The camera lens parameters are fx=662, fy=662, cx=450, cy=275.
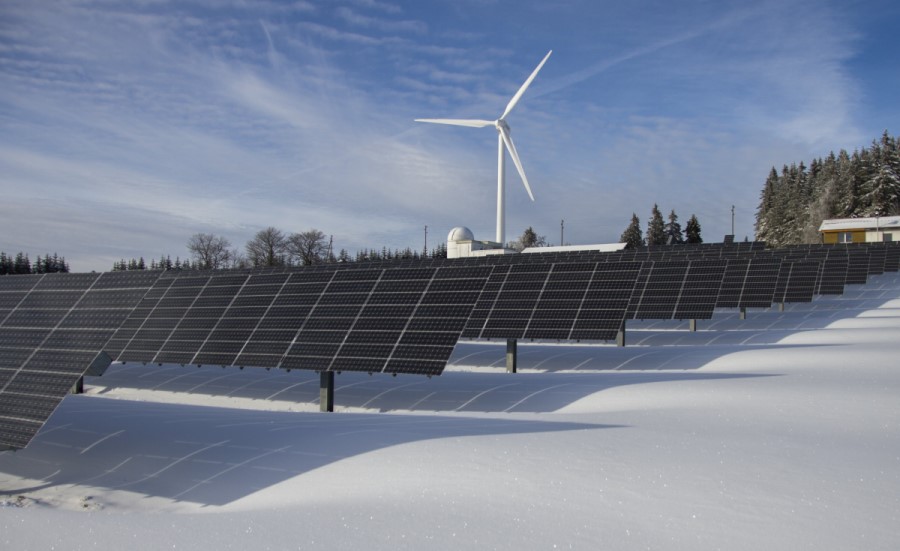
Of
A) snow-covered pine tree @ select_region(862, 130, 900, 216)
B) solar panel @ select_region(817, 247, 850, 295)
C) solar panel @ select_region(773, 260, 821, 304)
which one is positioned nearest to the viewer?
solar panel @ select_region(773, 260, 821, 304)

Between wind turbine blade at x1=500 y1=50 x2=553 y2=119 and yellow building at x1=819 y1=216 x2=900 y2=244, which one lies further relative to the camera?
yellow building at x1=819 y1=216 x2=900 y2=244

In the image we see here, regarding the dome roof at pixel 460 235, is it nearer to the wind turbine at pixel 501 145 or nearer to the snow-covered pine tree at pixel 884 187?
the wind turbine at pixel 501 145

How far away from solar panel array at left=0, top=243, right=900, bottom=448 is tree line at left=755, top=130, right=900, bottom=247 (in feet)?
377

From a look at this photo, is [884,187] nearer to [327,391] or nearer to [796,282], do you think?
[796,282]

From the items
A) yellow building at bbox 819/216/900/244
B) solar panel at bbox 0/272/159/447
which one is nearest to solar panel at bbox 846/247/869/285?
yellow building at bbox 819/216/900/244

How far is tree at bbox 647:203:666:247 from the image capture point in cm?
15862

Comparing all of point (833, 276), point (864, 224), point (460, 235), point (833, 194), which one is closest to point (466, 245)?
point (460, 235)

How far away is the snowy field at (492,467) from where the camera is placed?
8.05 m

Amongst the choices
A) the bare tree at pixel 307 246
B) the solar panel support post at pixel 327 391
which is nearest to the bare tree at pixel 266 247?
the bare tree at pixel 307 246

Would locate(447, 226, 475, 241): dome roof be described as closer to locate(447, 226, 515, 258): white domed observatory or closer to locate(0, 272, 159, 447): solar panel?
locate(447, 226, 515, 258): white domed observatory

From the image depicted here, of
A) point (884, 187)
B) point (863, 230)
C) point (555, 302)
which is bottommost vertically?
point (555, 302)

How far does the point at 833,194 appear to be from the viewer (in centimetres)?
12925

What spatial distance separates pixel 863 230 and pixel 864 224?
3.25 meters

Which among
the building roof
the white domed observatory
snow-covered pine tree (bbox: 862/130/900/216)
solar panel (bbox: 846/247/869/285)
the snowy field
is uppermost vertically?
snow-covered pine tree (bbox: 862/130/900/216)
